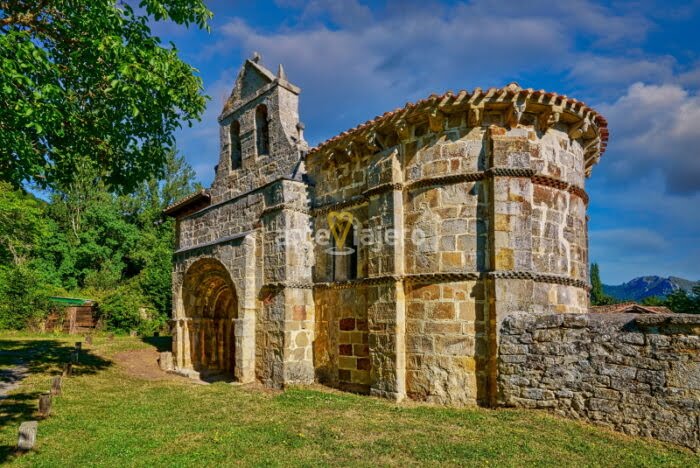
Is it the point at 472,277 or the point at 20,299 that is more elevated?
the point at 472,277

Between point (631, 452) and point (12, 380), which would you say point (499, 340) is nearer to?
point (631, 452)

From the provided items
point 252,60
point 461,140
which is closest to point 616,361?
point 461,140

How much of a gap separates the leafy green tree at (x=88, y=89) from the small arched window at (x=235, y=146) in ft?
14.3

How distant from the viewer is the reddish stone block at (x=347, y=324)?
405 inches

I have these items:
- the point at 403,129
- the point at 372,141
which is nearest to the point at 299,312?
the point at 372,141

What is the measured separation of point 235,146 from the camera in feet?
48.2

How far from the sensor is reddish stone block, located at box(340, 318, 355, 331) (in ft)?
Result: 33.8

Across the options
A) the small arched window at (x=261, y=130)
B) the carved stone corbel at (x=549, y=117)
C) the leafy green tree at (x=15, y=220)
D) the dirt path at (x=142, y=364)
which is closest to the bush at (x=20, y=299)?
the leafy green tree at (x=15, y=220)

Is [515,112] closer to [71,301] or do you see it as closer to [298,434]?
[298,434]

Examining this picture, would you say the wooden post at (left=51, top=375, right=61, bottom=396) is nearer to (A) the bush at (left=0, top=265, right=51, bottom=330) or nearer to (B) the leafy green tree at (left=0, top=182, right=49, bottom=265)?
(B) the leafy green tree at (left=0, top=182, right=49, bottom=265)

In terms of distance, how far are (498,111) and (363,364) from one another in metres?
5.93

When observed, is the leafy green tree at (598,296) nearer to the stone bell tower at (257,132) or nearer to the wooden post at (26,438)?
the stone bell tower at (257,132)

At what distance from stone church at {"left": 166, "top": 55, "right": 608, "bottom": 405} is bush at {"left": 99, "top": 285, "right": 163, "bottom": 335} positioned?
52.3 feet

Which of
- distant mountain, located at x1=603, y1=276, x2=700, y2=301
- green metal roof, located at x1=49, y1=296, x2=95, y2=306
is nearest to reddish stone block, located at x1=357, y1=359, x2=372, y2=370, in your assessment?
green metal roof, located at x1=49, y1=296, x2=95, y2=306
